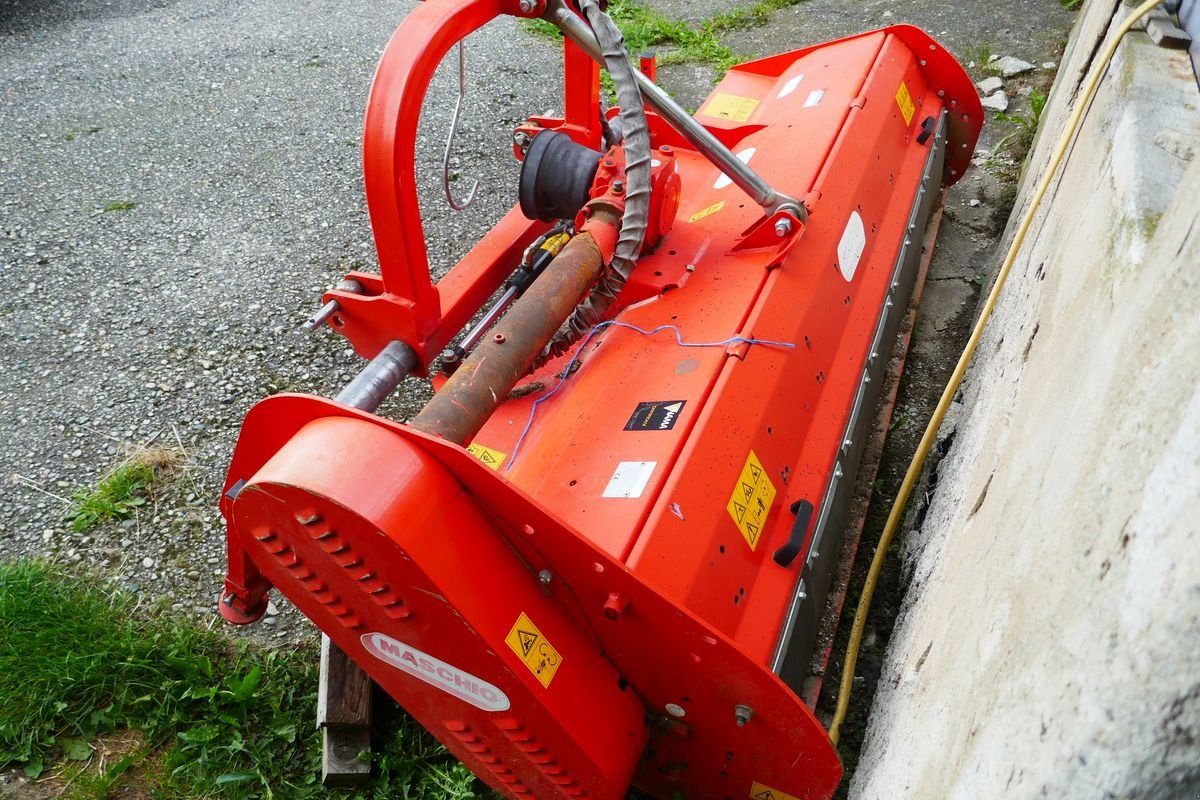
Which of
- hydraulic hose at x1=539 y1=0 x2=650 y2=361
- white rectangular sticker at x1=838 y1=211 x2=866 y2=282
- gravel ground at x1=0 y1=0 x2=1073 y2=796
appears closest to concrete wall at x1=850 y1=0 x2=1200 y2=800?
white rectangular sticker at x1=838 y1=211 x2=866 y2=282

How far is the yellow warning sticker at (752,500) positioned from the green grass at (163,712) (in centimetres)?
96

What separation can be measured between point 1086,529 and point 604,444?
1135 mm

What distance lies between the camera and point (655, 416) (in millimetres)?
1941

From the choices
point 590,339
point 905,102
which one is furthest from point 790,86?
point 590,339

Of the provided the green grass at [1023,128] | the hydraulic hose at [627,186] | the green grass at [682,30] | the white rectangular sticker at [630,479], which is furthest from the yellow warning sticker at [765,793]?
the green grass at [682,30]

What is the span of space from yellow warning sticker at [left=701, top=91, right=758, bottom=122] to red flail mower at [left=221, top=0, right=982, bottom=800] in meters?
0.26

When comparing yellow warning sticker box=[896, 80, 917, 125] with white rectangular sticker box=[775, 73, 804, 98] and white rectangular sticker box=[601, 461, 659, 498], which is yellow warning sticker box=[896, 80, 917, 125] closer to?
white rectangular sticker box=[775, 73, 804, 98]

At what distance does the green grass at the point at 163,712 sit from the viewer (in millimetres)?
2178

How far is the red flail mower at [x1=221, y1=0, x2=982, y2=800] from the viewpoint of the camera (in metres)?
1.46

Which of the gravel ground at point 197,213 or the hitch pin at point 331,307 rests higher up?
the hitch pin at point 331,307

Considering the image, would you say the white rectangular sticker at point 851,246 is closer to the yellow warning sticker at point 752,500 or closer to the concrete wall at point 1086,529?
the concrete wall at point 1086,529

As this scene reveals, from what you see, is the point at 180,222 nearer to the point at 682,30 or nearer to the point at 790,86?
the point at 790,86

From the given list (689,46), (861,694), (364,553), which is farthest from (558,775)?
(689,46)

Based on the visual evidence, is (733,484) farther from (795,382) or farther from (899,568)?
(899,568)
